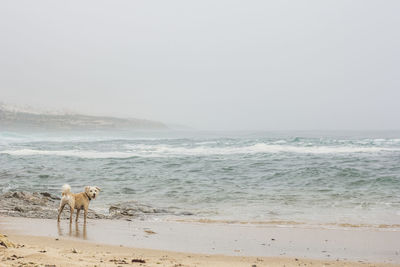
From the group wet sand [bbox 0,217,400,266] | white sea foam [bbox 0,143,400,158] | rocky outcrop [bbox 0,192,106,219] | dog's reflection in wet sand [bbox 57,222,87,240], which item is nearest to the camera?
wet sand [bbox 0,217,400,266]

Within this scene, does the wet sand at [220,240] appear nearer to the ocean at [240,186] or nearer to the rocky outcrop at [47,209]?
the rocky outcrop at [47,209]

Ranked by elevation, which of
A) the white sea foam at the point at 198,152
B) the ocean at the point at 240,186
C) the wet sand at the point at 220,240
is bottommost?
the ocean at the point at 240,186

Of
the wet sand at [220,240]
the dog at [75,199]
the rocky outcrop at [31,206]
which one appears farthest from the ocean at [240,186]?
the dog at [75,199]

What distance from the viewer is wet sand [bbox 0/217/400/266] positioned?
507 cm

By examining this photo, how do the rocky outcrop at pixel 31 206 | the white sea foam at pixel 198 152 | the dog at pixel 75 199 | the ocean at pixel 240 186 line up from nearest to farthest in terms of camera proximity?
the dog at pixel 75 199 < the rocky outcrop at pixel 31 206 < the ocean at pixel 240 186 < the white sea foam at pixel 198 152

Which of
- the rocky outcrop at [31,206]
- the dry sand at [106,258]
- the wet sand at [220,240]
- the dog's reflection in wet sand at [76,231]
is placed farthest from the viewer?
the rocky outcrop at [31,206]

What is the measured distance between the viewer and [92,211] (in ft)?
27.4

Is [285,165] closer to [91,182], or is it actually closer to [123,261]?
[91,182]

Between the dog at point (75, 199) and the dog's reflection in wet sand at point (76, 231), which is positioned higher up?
the dog at point (75, 199)

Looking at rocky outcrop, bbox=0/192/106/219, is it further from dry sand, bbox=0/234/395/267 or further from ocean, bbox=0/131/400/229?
dry sand, bbox=0/234/395/267

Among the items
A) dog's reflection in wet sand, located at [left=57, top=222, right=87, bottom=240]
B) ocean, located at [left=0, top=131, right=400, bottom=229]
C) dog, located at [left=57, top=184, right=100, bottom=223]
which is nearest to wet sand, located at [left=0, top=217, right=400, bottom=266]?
dog's reflection in wet sand, located at [left=57, top=222, right=87, bottom=240]

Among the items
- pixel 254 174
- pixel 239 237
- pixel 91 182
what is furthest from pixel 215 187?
pixel 239 237

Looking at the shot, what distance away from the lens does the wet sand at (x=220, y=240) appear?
16.6 feet

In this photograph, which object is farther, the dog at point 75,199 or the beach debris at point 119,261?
the dog at point 75,199
